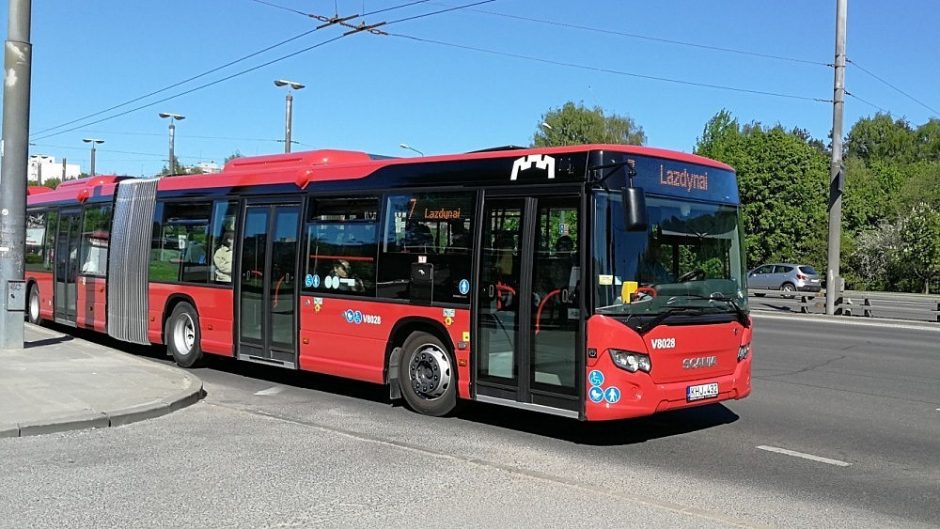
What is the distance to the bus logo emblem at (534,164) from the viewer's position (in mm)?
8305

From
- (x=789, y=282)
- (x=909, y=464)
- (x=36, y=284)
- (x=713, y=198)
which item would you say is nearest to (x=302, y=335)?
(x=713, y=198)

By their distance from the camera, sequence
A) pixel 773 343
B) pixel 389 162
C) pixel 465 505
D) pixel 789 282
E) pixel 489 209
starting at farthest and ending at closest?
pixel 789 282
pixel 773 343
pixel 389 162
pixel 489 209
pixel 465 505

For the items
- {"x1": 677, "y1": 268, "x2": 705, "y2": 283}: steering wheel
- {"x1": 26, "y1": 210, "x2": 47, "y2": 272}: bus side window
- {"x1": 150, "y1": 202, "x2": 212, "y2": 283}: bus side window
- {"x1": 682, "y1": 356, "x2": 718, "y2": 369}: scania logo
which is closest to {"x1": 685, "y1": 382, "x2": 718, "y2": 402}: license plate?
{"x1": 682, "y1": 356, "x2": 718, "y2": 369}: scania logo

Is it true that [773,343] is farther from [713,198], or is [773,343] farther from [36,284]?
[36,284]

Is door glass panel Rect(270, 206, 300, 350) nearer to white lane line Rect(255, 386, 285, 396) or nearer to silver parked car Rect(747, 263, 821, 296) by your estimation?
white lane line Rect(255, 386, 285, 396)

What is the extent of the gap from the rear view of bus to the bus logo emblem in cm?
51

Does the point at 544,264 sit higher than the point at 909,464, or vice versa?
the point at 544,264

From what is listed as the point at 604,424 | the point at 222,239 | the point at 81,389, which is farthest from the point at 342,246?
the point at 604,424

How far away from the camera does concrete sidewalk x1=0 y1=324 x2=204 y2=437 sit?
8383 millimetres

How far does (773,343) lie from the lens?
1795 cm

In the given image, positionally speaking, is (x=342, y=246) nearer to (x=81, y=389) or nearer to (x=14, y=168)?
(x=81, y=389)

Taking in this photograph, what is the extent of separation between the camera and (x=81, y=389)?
9.92 meters

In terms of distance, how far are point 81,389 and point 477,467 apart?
529cm

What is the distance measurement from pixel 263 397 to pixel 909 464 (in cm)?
703
